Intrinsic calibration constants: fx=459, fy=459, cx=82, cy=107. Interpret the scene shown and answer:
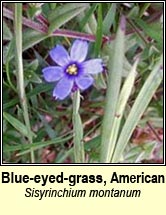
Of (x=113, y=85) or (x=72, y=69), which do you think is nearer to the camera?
(x=113, y=85)

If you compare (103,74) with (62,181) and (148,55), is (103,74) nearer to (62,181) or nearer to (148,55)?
(148,55)

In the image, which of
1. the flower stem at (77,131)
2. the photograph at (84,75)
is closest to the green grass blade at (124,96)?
the photograph at (84,75)

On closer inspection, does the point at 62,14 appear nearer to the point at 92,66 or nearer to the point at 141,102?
the point at 92,66

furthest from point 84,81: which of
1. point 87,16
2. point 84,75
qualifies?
point 87,16

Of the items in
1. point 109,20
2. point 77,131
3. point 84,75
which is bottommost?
point 77,131

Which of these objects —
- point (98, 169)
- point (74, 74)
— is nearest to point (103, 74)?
point (74, 74)

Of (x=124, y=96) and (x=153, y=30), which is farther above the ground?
(x=153, y=30)

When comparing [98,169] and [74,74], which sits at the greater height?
[74,74]

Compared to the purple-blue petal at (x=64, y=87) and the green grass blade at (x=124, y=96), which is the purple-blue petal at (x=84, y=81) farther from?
the green grass blade at (x=124, y=96)
